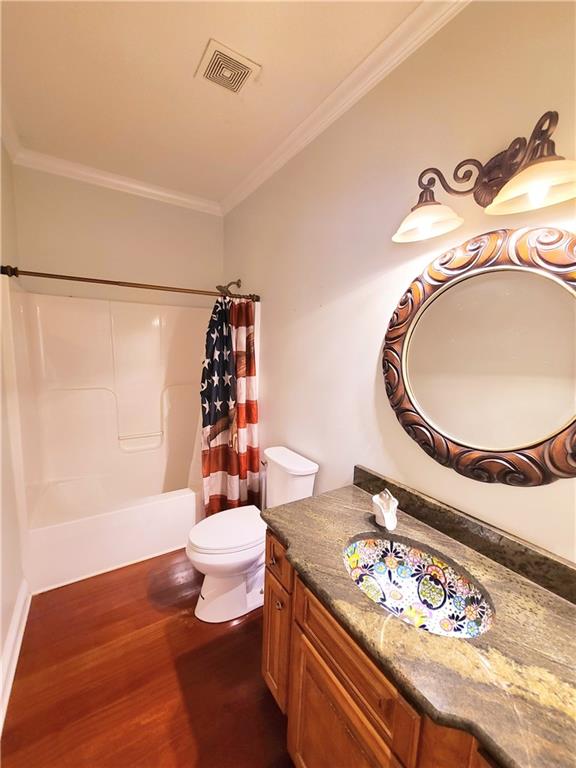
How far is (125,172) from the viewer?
6.94ft

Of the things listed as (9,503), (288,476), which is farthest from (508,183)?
(9,503)

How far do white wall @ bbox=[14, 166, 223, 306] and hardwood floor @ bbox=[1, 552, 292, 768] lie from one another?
206 centimetres

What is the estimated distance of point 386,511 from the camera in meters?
1.06

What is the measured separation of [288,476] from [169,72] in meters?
1.93

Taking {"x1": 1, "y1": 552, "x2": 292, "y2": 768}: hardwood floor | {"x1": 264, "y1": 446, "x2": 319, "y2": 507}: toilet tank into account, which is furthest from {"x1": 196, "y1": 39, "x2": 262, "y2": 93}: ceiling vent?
{"x1": 1, "y1": 552, "x2": 292, "y2": 768}: hardwood floor

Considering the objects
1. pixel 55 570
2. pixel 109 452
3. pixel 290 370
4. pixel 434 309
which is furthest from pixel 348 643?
pixel 109 452

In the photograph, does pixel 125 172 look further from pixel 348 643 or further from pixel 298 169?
pixel 348 643

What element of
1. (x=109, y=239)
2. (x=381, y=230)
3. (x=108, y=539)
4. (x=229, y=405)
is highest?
(x=109, y=239)

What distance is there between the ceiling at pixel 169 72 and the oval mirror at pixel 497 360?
41.5 inches

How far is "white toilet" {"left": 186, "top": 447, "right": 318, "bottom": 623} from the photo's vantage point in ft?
4.89

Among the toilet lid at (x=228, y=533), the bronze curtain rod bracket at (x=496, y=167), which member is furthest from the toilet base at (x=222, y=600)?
the bronze curtain rod bracket at (x=496, y=167)

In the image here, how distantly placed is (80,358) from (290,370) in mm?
1585

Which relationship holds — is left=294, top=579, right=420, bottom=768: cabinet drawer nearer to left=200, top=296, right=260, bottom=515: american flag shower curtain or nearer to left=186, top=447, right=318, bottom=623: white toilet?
left=186, top=447, right=318, bottom=623: white toilet

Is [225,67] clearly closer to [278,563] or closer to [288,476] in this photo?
[288,476]
